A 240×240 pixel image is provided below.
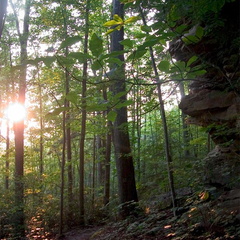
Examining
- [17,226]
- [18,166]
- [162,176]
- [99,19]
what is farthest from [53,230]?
[99,19]

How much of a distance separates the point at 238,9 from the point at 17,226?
29.0ft

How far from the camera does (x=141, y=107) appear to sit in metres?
4.57

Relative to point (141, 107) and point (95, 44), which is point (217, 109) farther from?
point (95, 44)

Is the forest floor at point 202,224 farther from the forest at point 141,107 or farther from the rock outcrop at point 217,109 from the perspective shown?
the rock outcrop at point 217,109

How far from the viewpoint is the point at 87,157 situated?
15836mm

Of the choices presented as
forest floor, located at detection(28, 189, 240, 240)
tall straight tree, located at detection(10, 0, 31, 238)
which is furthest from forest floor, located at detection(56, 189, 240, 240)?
tall straight tree, located at detection(10, 0, 31, 238)

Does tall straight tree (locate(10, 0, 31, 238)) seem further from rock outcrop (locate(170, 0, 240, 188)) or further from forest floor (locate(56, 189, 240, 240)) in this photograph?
rock outcrop (locate(170, 0, 240, 188))

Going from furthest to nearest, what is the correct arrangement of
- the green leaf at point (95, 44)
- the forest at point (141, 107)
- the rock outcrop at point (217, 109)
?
the rock outcrop at point (217, 109) → the forest at point (141, 107) → the green leaf at point (95, 44)

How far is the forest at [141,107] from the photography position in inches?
62.2

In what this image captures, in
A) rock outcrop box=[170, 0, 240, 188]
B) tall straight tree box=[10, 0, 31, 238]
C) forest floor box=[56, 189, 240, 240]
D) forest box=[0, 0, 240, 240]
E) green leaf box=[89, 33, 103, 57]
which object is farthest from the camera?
tall straight tree box=[10, 0, 31, 238]

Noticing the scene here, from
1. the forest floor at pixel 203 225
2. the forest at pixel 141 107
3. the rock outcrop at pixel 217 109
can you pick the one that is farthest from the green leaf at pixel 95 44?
the forest floor at pixel 203 225

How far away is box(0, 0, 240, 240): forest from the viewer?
1580mm

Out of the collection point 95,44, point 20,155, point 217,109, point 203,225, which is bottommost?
point 203,225

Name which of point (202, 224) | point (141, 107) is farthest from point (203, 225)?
point (141, 107)
